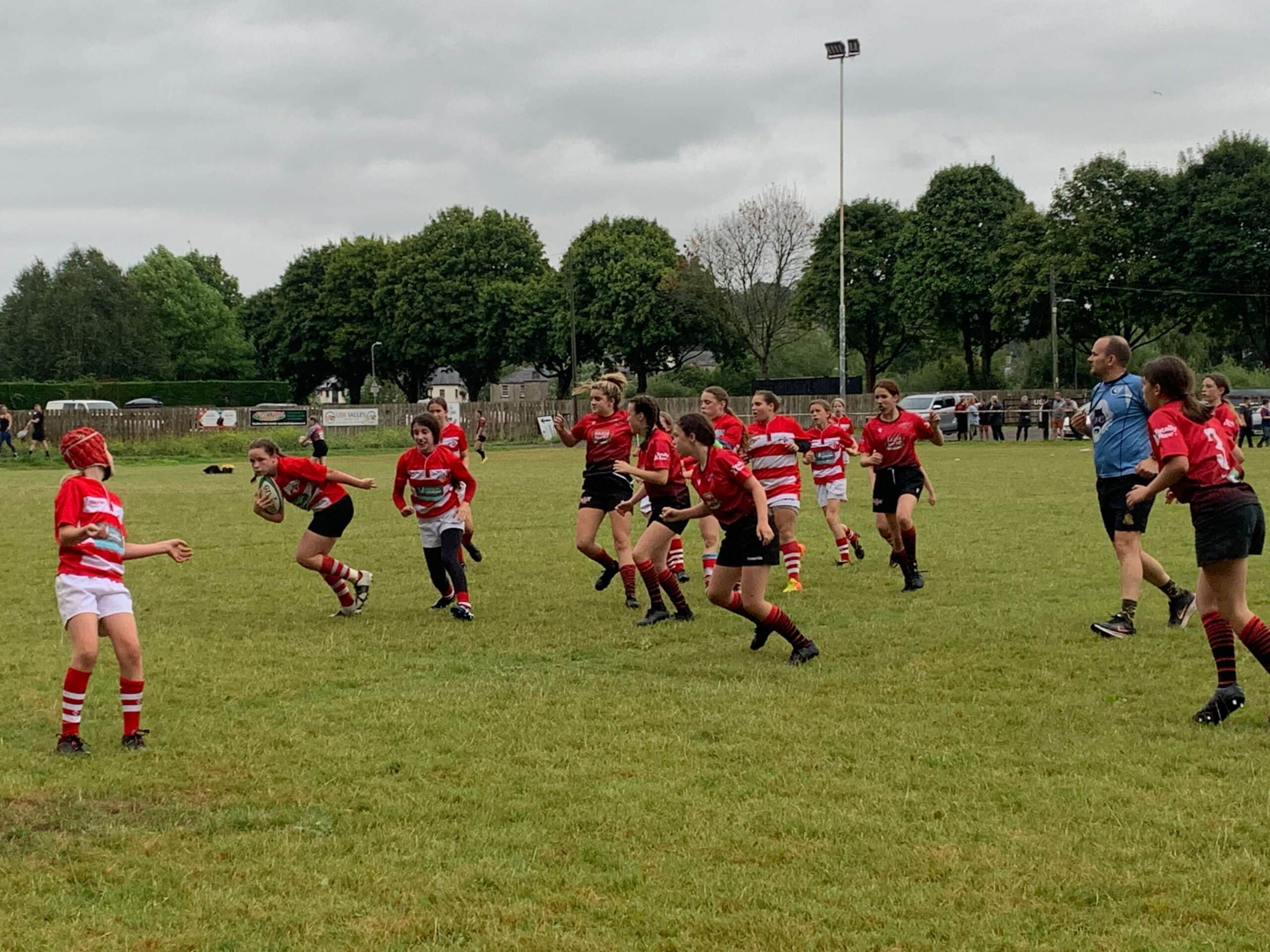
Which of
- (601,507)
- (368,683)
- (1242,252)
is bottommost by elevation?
(368,683)

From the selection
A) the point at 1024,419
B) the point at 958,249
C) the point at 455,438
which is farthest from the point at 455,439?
the point at 958,249

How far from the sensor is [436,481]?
37.5 ft

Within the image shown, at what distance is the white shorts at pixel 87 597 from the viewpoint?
6.82 metres

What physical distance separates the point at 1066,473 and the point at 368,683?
24.1 meters

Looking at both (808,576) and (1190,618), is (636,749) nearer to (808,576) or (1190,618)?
(1190,618)

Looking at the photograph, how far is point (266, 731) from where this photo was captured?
7.23 m

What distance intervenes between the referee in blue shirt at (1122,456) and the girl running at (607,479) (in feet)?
14.0

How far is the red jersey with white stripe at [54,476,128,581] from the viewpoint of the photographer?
269 inches

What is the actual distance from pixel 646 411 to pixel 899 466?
307 centimetres

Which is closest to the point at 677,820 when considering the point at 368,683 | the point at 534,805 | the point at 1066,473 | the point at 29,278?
the point at 534,805

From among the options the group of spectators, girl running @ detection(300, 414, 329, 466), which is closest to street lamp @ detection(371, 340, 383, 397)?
girl running @ detection(300, 414, 329, 466)

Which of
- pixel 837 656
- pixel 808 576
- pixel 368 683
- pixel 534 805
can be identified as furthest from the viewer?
pixel 808 576

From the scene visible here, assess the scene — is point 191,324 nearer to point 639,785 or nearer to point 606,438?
point 606,438

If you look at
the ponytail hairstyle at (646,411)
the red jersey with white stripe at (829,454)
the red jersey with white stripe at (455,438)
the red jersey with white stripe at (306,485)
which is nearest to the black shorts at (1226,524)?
the ponytail hairstyle at (646,411)
